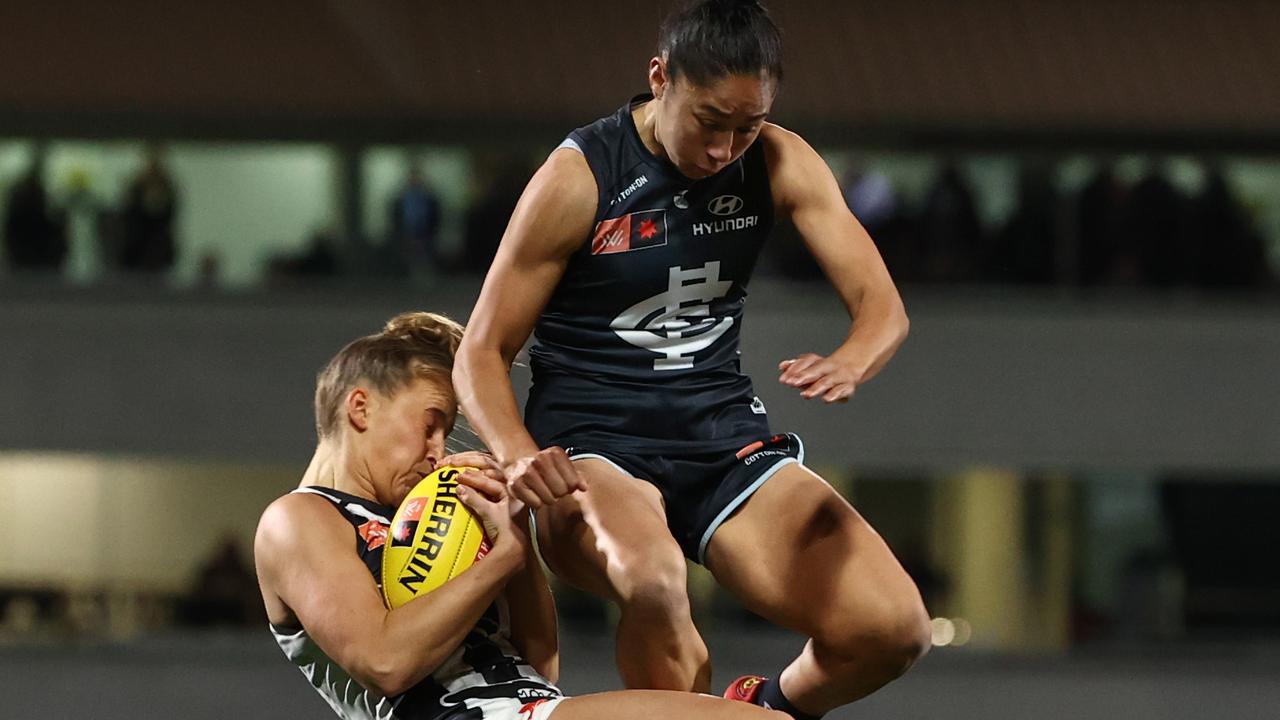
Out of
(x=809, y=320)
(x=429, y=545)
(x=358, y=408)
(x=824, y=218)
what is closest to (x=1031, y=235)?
(x=809, y=320)

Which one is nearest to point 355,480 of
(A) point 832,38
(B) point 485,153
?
(B) point 485,153

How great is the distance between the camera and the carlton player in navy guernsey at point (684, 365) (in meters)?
2.89

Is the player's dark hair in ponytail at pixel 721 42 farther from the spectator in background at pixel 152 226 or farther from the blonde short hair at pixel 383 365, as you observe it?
the spectator in background at pixel 152 226

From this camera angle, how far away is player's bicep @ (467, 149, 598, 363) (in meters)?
2.97

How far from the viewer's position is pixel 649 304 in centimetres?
311

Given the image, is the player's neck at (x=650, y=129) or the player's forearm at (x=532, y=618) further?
the player's neck at (x=650, y=129)

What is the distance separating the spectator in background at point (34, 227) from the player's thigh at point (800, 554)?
923cm

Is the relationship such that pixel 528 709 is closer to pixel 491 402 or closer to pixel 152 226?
pixel 491 402

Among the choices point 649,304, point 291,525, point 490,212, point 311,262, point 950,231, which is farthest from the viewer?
point 311,262

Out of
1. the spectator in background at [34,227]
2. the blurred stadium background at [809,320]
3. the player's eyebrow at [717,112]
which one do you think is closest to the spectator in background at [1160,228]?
the blurred stadium background at [809,320]

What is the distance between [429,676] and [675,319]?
0.82 metres

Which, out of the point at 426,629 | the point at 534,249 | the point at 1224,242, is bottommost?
the point at 1224,242

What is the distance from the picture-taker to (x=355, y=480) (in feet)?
9.38

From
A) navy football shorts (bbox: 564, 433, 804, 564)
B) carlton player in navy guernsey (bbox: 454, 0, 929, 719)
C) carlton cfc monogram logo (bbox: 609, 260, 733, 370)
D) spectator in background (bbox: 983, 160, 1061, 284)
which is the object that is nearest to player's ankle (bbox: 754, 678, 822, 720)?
carlton player in navy guernsey (bbox: 454, 0, 929, 719)
